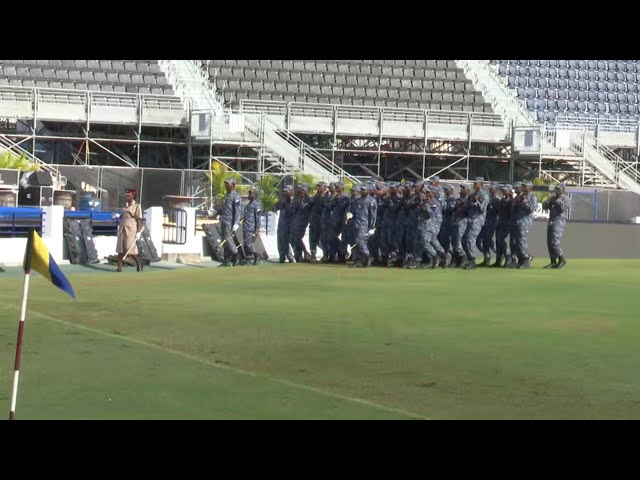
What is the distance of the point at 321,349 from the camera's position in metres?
13.4

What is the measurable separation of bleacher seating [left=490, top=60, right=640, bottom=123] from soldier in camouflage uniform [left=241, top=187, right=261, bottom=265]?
27048mm

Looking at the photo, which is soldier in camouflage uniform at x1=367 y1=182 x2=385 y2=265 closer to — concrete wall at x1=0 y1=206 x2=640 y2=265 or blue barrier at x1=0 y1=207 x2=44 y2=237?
concrete wall at x1=0 y1=206 x2=640 y2=265

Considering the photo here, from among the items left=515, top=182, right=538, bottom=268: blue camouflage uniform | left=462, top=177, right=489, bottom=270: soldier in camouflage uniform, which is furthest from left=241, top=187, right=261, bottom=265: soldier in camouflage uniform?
left=515, top=182, right=538, bottom=268: blue camouflage uniform

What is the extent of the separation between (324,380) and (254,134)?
99.0 ft

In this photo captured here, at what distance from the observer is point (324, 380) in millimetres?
11516

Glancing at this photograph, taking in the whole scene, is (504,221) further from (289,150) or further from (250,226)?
(289,150)

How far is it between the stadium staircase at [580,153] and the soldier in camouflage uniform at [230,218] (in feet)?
69.7

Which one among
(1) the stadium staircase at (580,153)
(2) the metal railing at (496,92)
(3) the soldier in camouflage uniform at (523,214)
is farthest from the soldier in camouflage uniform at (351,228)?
(2) the metal railing at (496,92)

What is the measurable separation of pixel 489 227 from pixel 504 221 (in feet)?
1.83
